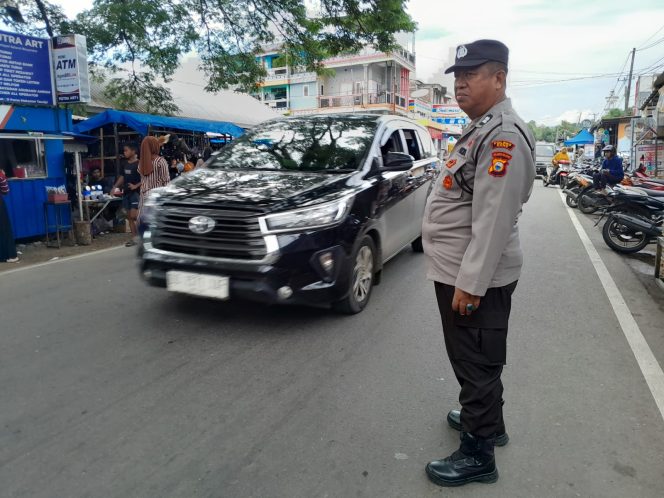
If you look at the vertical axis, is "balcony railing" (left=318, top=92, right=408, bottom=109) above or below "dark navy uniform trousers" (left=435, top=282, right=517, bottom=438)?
above

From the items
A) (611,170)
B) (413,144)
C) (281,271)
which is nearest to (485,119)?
(281,271)

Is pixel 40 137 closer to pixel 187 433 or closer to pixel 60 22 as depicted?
pixel 60 22

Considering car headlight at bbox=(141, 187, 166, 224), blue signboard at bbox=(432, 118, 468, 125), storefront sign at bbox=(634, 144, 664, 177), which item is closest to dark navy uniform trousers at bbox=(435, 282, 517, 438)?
car headlight at bbox=(141, 187, 166, 224)

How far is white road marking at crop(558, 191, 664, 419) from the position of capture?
126 inches

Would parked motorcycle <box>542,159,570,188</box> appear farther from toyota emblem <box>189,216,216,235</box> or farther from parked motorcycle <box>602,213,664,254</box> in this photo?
toyota emblem <box>189,216,216,235</box>

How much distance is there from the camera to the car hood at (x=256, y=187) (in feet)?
12.8

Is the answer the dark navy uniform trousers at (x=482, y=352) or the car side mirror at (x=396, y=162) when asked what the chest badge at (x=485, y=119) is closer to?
the dark navy uniform trousers at (x=482, y=352)

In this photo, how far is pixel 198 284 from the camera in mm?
3846

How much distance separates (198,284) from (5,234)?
15.9 feet

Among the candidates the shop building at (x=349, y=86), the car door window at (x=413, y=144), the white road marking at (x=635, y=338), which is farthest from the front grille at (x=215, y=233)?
the shop building at (x=349, y=86)

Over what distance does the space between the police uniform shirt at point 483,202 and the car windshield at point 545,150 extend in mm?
26035

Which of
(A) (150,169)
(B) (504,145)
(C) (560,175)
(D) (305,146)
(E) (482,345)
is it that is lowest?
(E) (482,345)

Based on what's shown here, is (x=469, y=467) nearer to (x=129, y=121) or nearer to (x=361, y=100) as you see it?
(x=129, y=121)

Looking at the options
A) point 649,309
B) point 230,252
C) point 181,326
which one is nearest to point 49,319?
point 181,326
